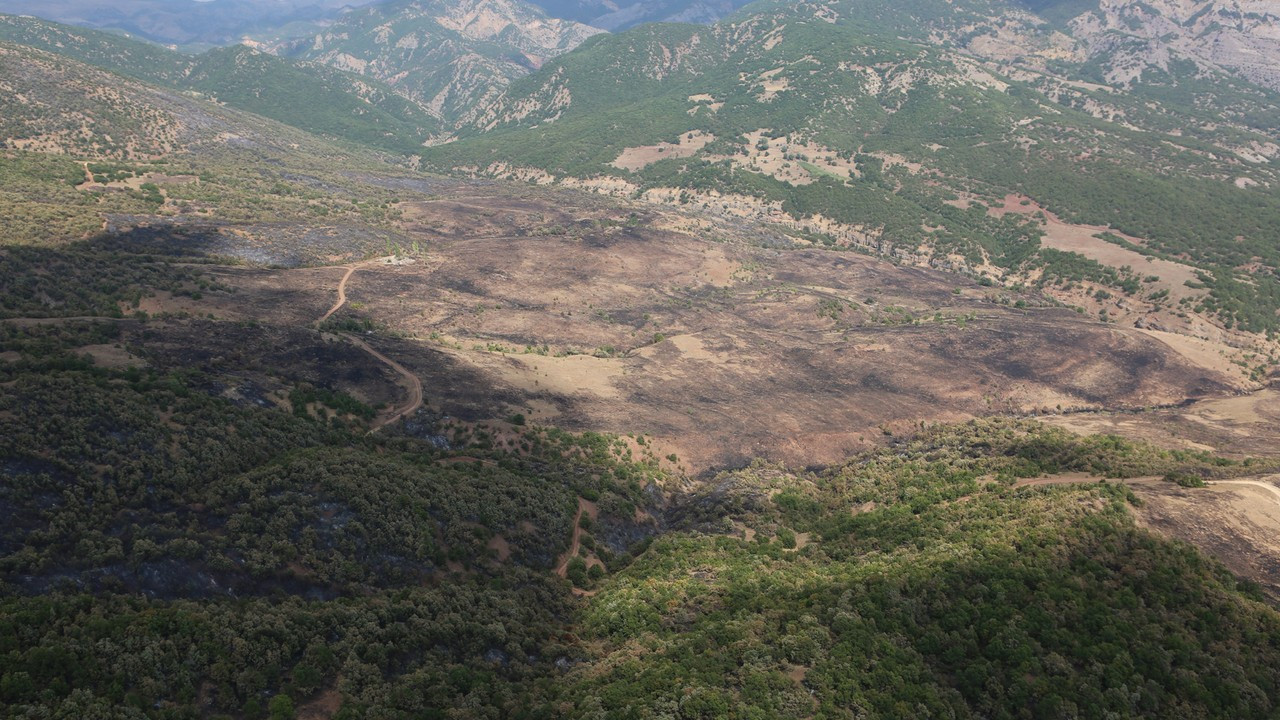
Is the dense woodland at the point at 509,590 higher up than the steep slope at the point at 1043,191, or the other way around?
the steep slope at the point at 1043,191

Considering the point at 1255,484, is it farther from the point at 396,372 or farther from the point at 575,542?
the point at 396,372

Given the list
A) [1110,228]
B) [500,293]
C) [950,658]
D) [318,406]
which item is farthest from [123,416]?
[1110,228]

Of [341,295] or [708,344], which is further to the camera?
[708,344]

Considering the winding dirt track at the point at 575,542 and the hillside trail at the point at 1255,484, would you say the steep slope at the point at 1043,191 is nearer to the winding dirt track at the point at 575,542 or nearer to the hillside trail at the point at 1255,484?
the hillside trail at the point at 1255,484

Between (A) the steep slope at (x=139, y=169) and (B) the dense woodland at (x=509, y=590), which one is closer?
(B) the dense woodland at (x=509, y=590)

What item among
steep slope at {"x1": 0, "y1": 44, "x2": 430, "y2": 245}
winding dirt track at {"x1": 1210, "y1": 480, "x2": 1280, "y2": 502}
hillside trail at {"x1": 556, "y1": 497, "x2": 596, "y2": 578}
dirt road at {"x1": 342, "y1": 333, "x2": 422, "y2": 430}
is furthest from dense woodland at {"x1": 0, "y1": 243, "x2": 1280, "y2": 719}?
steep slope at {"x1": 0, "y1": 44, "x2": 430, "y2": 245}

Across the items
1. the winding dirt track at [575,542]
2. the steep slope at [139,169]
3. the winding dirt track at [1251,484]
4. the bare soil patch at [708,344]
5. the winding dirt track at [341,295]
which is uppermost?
the steep slope at [139,169]

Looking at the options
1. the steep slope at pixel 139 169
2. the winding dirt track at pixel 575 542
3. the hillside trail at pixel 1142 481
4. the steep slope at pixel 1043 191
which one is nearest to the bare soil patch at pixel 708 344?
the winding dirt track at pixel 575 542

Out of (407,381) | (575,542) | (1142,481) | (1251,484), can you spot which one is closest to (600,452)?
(575,542)

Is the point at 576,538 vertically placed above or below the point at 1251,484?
below

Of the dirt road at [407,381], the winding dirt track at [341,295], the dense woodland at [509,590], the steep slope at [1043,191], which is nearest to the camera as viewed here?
the dense woodland at [509,590]

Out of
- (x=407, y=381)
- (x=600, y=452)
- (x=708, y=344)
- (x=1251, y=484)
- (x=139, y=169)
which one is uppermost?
(x=139, y=169)

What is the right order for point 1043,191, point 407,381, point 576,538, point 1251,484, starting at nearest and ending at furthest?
point 1251,484, point 576,538, point 407,381, point 1043,191
